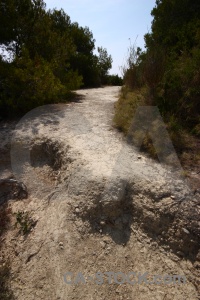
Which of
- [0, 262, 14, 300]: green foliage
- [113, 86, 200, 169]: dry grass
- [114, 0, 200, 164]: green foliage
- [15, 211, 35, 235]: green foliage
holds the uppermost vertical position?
[114, 0, 200, 164]: green foliage

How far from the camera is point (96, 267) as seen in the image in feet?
9.25

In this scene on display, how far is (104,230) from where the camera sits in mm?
3088

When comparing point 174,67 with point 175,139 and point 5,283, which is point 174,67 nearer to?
point 175,139

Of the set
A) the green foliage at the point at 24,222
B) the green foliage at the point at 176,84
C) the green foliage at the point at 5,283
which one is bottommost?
the green foliage at the point at 5,283

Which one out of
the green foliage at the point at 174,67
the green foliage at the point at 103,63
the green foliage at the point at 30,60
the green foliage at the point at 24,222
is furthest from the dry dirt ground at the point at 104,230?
the green foliage at the point at 103,63

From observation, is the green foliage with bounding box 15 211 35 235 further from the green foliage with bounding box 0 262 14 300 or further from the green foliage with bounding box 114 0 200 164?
the green foliage with bounding box 114 0 200 164

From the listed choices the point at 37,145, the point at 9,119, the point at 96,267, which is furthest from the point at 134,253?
the point at 9,119

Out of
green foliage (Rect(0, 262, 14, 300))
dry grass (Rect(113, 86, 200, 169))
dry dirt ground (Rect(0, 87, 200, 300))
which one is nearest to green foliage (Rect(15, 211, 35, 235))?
dry dirt ground (Rect(0, 87, 200, 300))

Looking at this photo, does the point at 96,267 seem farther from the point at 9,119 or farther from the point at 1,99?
the point at 1,99

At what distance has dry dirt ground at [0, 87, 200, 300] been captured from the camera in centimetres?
267

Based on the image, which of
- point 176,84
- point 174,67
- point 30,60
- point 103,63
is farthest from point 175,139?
point 103,63

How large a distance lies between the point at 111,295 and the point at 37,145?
10.4 ft

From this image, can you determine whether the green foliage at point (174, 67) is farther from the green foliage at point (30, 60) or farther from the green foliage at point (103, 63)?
the green foliage at point (103, 63)

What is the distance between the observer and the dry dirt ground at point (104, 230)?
105 inches
